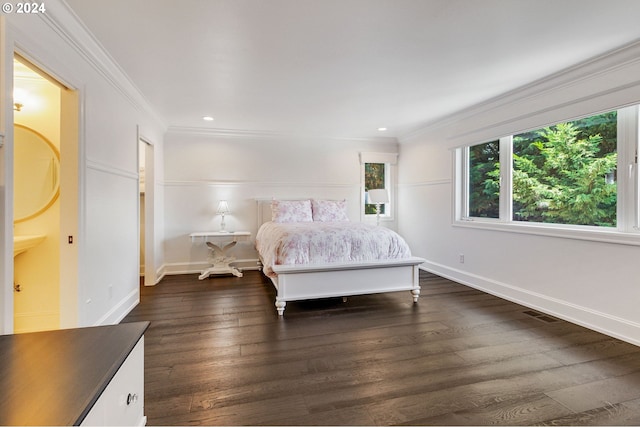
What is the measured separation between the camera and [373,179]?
5.69 m

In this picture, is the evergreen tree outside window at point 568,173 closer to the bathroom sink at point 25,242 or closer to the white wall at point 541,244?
the white wall at point 541,244

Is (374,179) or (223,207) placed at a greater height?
(374,179)

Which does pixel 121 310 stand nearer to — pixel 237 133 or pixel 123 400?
pixel 123 400

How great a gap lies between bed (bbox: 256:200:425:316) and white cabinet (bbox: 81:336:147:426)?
180cm

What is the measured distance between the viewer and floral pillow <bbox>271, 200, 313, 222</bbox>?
460cm

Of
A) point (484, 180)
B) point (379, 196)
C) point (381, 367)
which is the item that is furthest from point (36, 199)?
point (484, 180)

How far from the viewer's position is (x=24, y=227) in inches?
96.7

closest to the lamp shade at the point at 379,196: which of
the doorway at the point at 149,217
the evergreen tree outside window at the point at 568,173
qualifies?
the evergreen tree outside window at the point at 568,173

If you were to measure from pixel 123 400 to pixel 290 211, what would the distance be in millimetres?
3722

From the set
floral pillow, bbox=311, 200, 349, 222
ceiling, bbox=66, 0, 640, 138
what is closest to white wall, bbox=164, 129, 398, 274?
floral pillow, bbox=311, 200, 349, 222

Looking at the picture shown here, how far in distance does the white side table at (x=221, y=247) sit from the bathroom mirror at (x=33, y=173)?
1952mm

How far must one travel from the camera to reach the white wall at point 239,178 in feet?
15.5

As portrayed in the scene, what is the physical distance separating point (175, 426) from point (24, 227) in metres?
2.23

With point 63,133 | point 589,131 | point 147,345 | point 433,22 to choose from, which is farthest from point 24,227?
point 589,131
